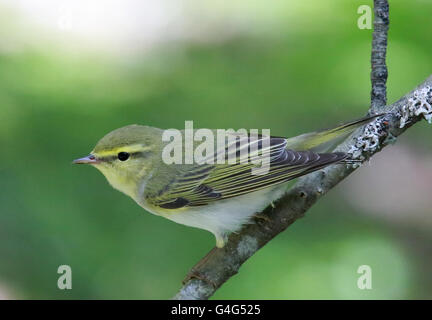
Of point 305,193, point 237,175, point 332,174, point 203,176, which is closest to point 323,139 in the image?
point 332,174

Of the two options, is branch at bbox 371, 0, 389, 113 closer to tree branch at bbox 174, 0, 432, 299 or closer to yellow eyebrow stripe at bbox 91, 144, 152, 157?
tree branch at bbox 174, 0, 432, 299

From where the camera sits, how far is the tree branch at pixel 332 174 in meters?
3.03

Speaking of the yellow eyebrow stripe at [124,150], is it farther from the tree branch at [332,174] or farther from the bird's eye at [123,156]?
the tree branch at [332,174]

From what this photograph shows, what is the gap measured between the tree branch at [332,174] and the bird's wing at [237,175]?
0.20 metres

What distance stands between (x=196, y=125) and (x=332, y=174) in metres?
1.38

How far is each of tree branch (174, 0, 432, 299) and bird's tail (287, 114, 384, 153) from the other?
0.07 m

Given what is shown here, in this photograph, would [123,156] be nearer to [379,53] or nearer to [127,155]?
[127,155]

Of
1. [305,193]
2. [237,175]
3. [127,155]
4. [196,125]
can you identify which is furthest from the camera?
[196,125]

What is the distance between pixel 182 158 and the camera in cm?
355

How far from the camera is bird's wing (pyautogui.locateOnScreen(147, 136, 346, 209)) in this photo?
3053 mm

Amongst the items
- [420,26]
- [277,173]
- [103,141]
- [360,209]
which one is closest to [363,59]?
[420,26]

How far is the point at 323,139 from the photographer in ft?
10.7

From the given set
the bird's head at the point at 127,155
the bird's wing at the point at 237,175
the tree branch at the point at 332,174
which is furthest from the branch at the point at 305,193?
the bird's head at the point at 127,155

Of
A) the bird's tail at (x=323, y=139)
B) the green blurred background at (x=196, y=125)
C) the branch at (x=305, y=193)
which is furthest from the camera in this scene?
the green blurred background at (x=196, y=125)
